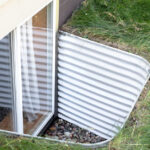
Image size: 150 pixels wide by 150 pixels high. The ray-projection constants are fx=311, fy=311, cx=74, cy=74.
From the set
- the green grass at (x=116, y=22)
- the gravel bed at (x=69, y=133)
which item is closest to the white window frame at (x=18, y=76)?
the gravel bed at (x=69, y=133)

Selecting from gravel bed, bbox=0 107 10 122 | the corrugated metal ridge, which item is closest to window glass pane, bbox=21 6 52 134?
the corrugated metal ridge

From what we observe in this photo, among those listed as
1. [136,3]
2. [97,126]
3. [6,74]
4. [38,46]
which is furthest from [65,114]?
[136,3]

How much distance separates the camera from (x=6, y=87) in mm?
4301

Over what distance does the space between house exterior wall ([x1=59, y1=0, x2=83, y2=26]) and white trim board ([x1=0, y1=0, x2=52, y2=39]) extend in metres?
1.08

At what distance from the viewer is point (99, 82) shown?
17.1 ft

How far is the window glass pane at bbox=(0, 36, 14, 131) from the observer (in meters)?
4.00

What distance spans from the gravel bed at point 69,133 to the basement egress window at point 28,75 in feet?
1.18

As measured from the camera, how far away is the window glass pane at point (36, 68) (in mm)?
4477

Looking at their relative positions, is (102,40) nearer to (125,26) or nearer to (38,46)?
(125,26)

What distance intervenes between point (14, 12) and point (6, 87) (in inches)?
48.0

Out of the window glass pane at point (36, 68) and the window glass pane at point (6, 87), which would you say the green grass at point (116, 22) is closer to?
the window glass pane at point (36, 68)

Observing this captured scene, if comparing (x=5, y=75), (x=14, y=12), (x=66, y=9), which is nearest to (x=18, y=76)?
(x=5, y=75)

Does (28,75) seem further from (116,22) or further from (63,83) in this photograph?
(116,22)

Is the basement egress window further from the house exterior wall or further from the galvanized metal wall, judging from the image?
the house exterior wall
